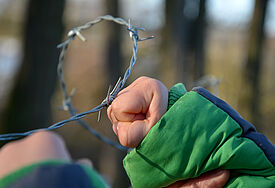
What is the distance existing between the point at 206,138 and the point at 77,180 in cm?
35

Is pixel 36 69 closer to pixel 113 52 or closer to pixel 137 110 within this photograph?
pixel 113 52

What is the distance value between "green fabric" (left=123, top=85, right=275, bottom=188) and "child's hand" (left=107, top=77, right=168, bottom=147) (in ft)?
0.07

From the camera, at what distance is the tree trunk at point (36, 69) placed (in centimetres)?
232

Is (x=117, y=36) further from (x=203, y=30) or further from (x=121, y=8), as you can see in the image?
(x=203, y=30)

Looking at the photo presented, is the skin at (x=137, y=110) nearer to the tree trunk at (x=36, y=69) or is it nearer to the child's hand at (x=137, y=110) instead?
the child's hand at (x=137, y=110)

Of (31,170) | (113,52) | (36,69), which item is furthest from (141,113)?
(113,52)

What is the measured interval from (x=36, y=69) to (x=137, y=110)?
1.82 meters

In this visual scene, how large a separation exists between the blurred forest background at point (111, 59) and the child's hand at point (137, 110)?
2.01ft

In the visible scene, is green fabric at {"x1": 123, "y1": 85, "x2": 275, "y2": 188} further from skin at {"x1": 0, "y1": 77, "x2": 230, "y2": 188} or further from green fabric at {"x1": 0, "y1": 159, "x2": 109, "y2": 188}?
green fabric at {"x1": 0, "y1": 159, "x2": 109, "y2": 188}

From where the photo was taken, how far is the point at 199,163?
0.68 m

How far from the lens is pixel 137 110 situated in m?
0.68

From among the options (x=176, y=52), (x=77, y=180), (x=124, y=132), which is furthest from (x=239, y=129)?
(x=176, y=52)

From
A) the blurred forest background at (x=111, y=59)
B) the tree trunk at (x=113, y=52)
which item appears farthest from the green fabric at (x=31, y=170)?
the tree trunk at (x=113, y=52)

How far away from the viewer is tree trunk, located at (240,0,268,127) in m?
4.09
